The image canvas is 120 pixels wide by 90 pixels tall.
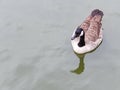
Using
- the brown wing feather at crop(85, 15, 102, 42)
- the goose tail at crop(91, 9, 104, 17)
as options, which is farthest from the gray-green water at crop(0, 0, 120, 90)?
the goose tail at crop(91, 9, 104, 17)

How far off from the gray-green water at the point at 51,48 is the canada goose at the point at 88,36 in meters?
0.20

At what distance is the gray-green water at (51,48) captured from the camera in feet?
33.7

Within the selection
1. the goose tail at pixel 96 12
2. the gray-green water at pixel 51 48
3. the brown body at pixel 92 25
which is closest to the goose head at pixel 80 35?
the brown body at pixel 92 25

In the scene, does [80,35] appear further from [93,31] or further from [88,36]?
[93,31]

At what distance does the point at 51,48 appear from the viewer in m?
11.4

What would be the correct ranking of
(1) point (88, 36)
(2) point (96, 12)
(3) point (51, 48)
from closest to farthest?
(3) point (51, 48) → (1) point (88, 36) → (2) point (96, 12)

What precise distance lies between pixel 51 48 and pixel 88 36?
1.27m

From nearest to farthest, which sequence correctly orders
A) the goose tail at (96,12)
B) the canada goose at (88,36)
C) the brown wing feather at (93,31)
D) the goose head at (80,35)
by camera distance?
the goose head at (80,35), the canada goose at (88,36), the brown wing feather at (93,31), the goose tail at (96,12)

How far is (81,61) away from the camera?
11070mm

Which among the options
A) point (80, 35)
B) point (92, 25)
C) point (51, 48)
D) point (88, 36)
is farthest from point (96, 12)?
point (51, 48)

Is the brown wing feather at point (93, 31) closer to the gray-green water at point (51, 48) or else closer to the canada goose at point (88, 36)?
the canada goose at point (88, 36)

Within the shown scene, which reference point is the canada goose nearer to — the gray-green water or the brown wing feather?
the brown wing feather

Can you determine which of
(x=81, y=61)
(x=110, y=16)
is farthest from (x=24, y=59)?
(x=110, y=16)

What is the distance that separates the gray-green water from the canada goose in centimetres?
20
